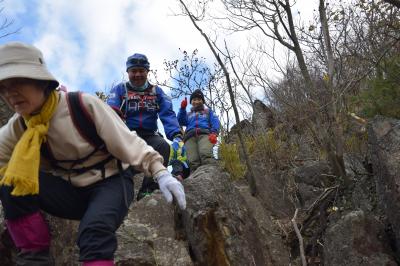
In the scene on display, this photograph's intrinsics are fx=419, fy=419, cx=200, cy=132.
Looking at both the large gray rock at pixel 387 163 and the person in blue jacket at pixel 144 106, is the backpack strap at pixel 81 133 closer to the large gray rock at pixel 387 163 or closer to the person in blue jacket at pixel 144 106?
the person in blue jacket at pixel 144 106

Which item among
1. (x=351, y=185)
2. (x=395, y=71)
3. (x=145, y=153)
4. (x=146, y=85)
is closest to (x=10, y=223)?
(x=145, y=153)

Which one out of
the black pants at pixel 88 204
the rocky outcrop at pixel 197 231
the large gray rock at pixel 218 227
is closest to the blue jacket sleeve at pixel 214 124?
the rocky outcrop at pixel 197 231

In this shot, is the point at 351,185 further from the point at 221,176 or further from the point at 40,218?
the point at 40,218

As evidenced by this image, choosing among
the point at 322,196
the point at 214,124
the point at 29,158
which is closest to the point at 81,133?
the point at 29,158

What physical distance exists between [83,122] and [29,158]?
0.30 metres

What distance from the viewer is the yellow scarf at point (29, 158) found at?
71.6 inches

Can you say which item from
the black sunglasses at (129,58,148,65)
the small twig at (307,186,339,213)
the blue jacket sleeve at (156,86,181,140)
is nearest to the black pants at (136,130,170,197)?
the blue jacket sleeve at (156,86,181,140)

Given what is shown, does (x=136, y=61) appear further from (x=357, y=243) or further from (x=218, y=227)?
(x=357, y=243)

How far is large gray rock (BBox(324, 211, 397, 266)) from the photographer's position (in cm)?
359

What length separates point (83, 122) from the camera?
2.02m

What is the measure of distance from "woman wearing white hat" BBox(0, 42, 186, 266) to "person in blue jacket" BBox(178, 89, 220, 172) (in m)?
4.31

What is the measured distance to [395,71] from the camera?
209 inches

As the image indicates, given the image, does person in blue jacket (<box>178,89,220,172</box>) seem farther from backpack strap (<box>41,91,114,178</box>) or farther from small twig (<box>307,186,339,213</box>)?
backpack strap (<box>41,91,114,178</box>)

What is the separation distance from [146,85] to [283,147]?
14.1ft
